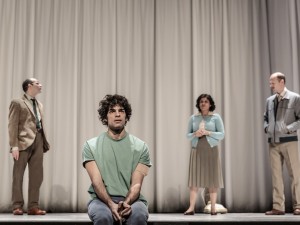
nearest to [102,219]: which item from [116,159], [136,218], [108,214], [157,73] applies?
[108,214]

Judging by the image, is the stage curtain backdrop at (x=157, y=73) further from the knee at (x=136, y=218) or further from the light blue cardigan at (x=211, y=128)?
the knee at (x=136, y=218)

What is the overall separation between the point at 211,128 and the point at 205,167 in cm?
39

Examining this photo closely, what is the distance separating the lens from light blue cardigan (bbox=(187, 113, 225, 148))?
4801 mm

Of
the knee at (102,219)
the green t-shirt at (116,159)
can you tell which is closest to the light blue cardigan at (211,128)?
the green t-shirt at (116,159)

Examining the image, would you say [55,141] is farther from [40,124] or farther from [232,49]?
[232,49]

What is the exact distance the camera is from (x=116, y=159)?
10.3 feet

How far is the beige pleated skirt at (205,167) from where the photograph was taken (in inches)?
188

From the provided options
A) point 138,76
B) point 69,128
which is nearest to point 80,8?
point 138,76

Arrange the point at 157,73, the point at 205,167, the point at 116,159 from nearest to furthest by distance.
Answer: the point at 116,159
the point at 205,167
the point at 157,73

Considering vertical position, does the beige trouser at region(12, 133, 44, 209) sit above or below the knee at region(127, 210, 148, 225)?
above

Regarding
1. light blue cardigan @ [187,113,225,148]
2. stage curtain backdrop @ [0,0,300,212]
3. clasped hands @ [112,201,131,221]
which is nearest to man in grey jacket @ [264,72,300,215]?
light blue cardigan @ [187,113,225,148]

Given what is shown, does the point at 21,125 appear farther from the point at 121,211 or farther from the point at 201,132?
the point at 121,211

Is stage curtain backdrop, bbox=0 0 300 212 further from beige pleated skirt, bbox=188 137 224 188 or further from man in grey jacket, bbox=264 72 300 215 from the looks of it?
beige pleated skirt, bbox=188 137 224 188

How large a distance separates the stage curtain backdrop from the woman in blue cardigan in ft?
3.14
